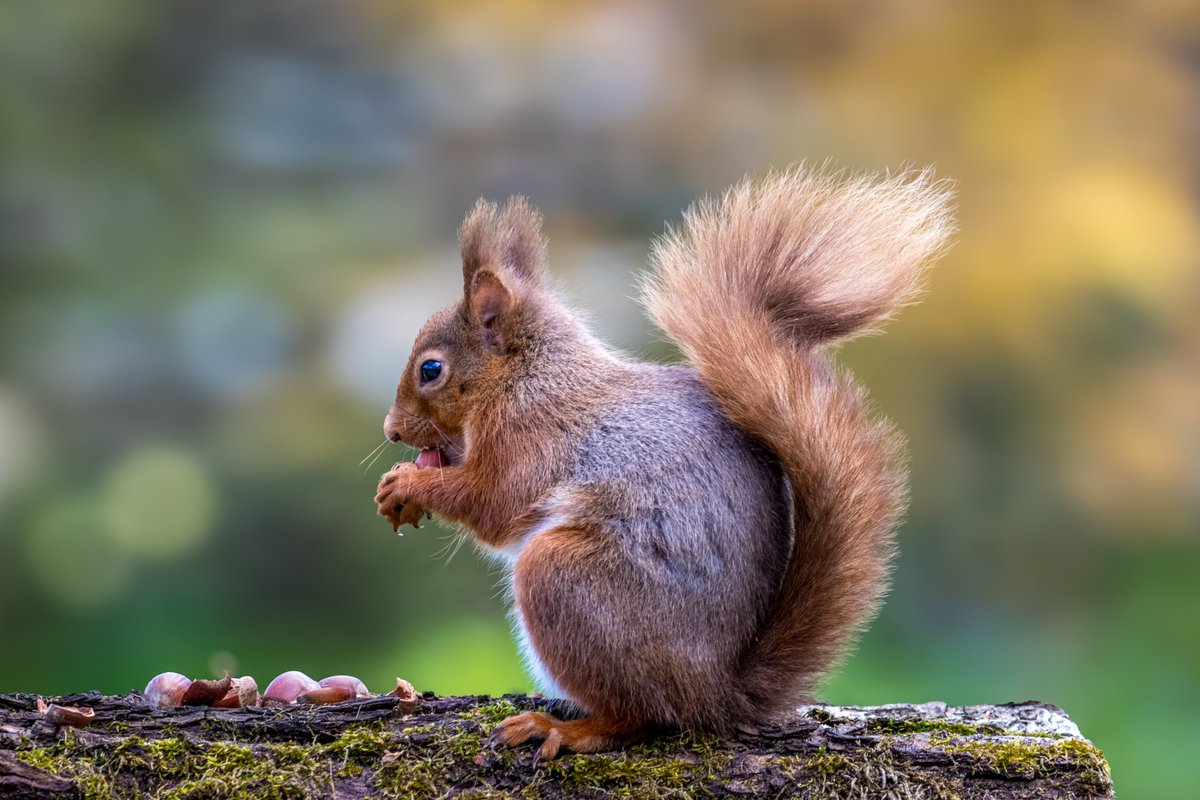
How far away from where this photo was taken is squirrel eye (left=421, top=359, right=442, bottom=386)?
2322mm

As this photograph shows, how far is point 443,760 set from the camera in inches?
73.5

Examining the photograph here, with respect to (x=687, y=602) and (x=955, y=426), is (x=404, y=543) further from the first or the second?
(x=687, y=602)

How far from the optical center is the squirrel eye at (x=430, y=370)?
2.32 meters

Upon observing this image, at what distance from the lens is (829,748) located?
195cm

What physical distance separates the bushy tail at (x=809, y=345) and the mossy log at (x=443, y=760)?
165 millimetres

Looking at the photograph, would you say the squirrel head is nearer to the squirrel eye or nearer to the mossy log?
the squirrel eye

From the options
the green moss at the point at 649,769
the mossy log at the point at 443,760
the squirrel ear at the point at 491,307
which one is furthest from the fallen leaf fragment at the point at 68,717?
the squirrel ear at the point at 491,307

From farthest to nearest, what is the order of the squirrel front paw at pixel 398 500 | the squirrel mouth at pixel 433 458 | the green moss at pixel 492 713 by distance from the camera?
the squirrel mouth at pixel 433 458 < the squirrel front paw at pixel 398 500 < the green moss at pixel 492 713

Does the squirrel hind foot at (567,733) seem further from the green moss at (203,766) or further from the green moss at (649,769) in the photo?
the green moss at (203,766)

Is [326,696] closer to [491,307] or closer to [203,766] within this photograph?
[203,766]

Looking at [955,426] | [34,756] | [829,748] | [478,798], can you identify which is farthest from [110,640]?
[955,426]

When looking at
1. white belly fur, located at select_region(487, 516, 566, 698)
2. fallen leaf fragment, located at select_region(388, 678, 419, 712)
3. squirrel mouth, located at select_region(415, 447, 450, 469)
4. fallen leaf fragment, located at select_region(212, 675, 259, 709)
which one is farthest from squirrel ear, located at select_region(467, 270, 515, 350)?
fallen leaf fragment, located at select_region(212, 675, 259, 709)

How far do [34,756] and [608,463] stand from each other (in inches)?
39.2

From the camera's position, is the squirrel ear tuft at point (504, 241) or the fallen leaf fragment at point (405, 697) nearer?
the fallen leaf fragment at point (405, 697)
